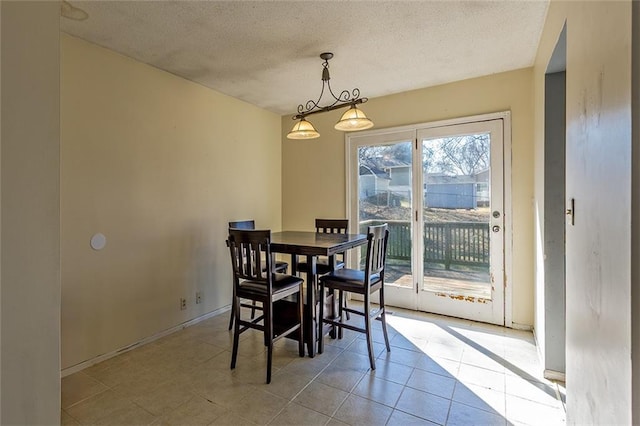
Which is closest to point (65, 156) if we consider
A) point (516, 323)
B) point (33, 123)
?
point (33, 123)

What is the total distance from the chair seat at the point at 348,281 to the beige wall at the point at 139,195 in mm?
1459

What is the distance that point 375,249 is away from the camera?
2.39 meters

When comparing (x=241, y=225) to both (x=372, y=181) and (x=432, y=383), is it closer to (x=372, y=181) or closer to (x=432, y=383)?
(x=372, y=181)

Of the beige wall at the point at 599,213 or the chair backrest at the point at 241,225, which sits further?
the chair backrest at the point at 241,225

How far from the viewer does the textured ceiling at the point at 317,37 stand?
2000 millimetres

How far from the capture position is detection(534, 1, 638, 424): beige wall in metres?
0.86

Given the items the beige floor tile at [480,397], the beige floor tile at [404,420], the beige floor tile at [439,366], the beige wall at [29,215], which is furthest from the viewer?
the beige floor tile at [439,366]

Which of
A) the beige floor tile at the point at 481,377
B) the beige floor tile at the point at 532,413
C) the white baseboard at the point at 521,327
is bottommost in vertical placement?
the beige floor tile at the point at 532,413

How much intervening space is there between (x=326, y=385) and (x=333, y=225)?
66.1 inches

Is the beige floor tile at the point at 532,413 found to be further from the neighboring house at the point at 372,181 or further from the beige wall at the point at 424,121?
the neighboring house at the point at 372,181

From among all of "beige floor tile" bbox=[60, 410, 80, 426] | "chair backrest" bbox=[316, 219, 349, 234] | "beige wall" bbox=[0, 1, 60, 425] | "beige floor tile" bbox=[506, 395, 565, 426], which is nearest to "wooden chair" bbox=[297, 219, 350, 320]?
"chair backrest" bbox=[316, 219, 349, 234]

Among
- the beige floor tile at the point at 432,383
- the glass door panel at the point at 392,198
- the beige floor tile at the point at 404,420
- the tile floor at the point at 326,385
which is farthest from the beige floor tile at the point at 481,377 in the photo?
the glass door panel at the point at 392,198

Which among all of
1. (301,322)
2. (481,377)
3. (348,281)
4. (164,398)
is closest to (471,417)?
(481,377)

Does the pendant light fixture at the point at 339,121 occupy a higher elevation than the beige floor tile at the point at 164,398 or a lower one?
higher
